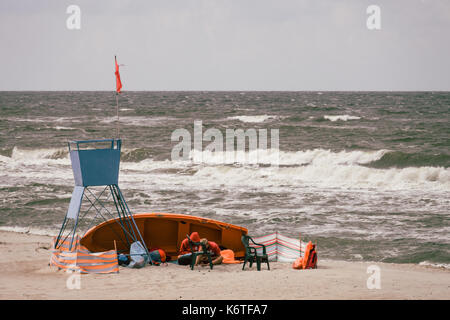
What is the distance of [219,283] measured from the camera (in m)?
10.3

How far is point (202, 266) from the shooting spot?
40.1 ft

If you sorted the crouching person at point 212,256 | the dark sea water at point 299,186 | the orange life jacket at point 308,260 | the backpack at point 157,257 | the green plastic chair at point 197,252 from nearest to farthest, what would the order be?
the green plastic chair at point 197,252 < the orange life jacket at point 308,260 < the crouching person at point 212,256 < the backpack at point 157,257 < the dark sea water at point 299,186

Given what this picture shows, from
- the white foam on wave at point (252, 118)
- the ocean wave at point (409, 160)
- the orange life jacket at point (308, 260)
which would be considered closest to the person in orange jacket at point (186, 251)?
the orange life jacket at point (308, 260)

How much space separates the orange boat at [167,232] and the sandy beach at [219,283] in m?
1.13

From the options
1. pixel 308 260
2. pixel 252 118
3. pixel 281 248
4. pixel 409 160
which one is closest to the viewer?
pixel 308 260

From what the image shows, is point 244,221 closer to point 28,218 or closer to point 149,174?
point 28,218

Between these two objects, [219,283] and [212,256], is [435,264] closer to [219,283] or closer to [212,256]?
[212,256]

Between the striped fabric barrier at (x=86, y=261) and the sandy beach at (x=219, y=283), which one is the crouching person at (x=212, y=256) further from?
the striped fabric barrier at (x=86, y=261)

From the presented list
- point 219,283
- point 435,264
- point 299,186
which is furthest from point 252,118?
point 219,283

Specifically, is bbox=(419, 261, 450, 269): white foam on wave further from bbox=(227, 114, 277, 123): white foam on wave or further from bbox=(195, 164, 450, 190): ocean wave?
bbox=(227, 114, 277, 123): white foam on wave

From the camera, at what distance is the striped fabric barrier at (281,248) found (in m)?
13.2

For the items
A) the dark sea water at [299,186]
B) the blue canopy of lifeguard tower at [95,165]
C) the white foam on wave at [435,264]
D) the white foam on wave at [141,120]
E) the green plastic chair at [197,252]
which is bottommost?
the white foam on wave at [435,264]

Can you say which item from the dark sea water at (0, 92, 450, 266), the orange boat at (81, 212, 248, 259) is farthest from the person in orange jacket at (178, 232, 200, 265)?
the dark sea water at (0, 92, 450, 266)

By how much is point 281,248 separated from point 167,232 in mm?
2666
